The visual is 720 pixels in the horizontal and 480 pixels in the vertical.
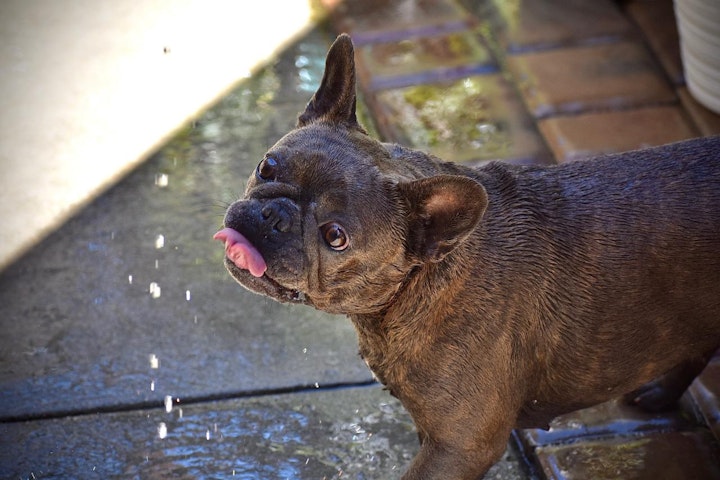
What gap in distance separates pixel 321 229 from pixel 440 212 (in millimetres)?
380

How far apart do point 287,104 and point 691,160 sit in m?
2.99

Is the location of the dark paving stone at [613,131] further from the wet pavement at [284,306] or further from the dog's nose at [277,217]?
the dog's nose at [277,217]

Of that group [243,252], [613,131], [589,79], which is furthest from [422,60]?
[243,252]

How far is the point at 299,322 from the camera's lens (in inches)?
183

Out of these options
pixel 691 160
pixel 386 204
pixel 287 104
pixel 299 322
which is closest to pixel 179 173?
pixel 287 104

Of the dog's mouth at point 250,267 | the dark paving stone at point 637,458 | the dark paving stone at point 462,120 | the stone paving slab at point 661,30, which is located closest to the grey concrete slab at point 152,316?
the dark paving stone at point 462,120

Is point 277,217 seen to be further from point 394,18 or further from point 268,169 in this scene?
point 394,18

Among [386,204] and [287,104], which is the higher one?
[386,204]

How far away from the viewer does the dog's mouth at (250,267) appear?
3.08 metres

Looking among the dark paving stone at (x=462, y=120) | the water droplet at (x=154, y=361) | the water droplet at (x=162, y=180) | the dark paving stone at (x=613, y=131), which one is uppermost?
the dark paving stone at (x=613, y=131)

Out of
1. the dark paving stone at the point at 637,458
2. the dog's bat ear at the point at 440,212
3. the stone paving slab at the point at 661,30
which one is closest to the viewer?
the dog's bat ear at the point at 440,212

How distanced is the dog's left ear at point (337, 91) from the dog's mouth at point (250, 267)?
61 cm

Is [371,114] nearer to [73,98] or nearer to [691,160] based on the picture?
[73,98]

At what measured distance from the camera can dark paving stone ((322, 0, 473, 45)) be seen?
259 inches
